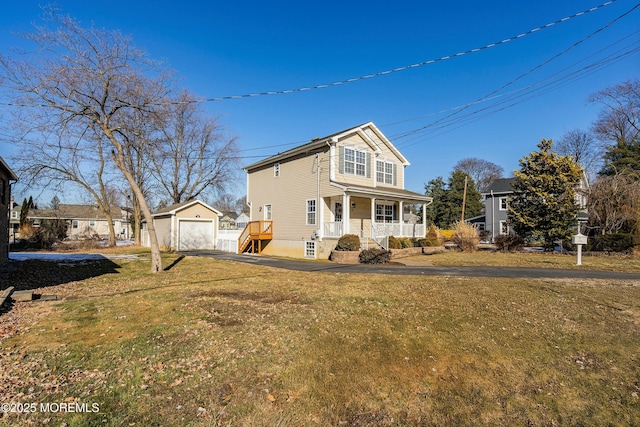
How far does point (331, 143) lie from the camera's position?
19219 millimetres

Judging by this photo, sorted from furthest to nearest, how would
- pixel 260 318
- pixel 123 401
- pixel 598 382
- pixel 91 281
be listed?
pixel 91 281, pixel 260 318, pixel 598 382, pixel 123 401

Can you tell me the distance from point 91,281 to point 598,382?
12273 mm

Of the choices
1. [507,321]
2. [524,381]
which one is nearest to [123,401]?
[524,381]

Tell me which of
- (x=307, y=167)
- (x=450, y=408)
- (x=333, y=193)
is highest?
(x=307, y=167)

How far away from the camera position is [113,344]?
4863 millimetres

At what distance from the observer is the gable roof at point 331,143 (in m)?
19.5

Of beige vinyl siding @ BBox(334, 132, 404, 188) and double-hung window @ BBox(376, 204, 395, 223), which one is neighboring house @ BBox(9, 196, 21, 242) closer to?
beige vinyl siding @ BBox(334, 132, 404, 188)

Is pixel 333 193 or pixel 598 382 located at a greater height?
pixel 333 193

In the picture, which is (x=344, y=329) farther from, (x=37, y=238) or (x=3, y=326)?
(x=37, y=238)

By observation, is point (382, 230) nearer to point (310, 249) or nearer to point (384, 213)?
point (384, 213)

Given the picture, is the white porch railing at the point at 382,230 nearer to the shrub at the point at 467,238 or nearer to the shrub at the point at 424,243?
the shrub at the point at 424,243

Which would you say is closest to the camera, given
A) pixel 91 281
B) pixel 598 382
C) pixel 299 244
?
pixel 598 382

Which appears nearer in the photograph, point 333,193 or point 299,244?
point 333,193

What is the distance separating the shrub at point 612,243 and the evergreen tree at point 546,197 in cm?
140
